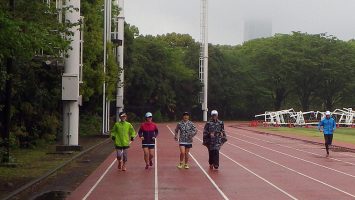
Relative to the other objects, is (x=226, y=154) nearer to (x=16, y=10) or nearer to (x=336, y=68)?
(x=16, y=10)

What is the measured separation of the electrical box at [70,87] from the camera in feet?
83.4

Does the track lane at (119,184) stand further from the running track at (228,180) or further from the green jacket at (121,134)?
the green jacket at (121,134)

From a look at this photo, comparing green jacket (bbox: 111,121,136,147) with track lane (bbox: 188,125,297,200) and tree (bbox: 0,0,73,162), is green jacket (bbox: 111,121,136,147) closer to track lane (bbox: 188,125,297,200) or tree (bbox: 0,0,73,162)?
track lane (bbox: 188,125,297,200)

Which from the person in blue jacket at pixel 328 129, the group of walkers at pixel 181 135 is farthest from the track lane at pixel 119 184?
the person in blue jacket at pixel 328 129

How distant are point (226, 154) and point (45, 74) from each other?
10.4 metres

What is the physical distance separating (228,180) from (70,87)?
1160 centimetres

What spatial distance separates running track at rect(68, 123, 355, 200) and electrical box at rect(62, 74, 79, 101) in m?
3.87

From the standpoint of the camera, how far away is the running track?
43.8 ft

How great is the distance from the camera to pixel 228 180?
16016 mm

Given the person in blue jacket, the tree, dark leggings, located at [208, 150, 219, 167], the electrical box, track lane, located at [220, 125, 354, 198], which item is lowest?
track lane, located at [220, 125, 354, 198]

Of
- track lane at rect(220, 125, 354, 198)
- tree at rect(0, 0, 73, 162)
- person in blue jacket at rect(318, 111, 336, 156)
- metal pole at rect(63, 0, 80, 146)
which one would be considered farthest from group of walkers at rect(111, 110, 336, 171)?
person in blue jacket at rect(318, 111, 336, 156)

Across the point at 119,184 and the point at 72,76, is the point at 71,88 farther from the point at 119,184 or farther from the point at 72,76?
the point at 119,184

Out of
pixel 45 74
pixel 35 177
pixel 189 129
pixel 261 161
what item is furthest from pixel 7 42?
pixel 45 74

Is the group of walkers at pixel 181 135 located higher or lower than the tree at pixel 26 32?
lower
